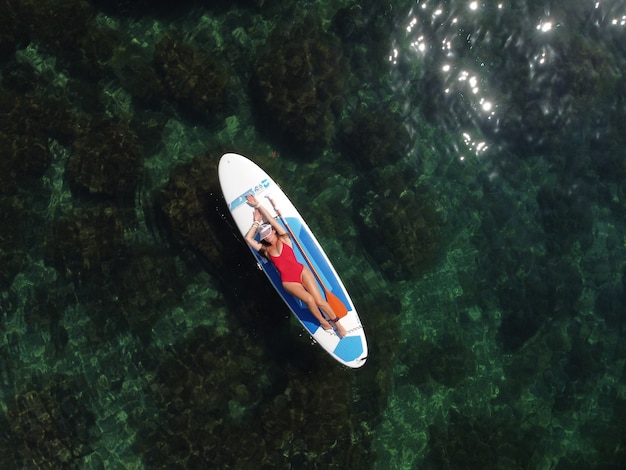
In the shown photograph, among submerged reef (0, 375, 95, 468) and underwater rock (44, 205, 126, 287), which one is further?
underwater rock (44, 205, 126, 287)

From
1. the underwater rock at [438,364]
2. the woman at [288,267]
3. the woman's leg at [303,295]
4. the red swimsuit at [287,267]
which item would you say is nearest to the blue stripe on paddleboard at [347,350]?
the woman at [288,267]

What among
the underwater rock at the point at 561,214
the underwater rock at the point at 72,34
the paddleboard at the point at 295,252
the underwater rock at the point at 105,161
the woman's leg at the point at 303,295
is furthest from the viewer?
the underwater rock at the point at 561,214

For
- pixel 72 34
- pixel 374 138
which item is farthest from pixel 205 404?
pixel 72 34

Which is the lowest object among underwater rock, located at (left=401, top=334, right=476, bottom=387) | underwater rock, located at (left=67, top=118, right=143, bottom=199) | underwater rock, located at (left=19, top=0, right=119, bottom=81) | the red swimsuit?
underwater rock, located at (left=401, top=334, right=476, bottom=387)

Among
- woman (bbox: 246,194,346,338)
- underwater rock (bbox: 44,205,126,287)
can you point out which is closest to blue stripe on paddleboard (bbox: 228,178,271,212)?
woman (bbox: 246,194,346,338)

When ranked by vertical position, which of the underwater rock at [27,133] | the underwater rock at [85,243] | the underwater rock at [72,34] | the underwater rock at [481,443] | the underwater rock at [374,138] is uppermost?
the underwater rock at [72,34]

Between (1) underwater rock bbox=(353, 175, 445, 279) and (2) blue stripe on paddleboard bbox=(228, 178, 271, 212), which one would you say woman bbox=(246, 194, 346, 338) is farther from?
(1) underwater rock bbox=(353, 175, 445, 279)

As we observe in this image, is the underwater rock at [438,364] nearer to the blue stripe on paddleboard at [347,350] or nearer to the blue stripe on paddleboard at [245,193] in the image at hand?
the blue stripe on paddleboard at [347,350]
